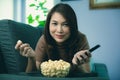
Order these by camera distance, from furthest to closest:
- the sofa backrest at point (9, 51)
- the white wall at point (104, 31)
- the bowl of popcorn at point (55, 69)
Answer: the white wall at point (104, 31)
the sofa backrest at point (9, 51)
the bowl of popcorn at point (55, 69)

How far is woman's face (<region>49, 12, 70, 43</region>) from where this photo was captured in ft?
3.84

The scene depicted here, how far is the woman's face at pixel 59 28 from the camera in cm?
117

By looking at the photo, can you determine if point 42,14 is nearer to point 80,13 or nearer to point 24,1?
point 24,1

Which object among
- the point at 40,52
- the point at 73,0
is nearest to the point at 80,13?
the point at 73,0

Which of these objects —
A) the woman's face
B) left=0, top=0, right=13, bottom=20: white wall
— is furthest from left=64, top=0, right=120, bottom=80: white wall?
the woman's face

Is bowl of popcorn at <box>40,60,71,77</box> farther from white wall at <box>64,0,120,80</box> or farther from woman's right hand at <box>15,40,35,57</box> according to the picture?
white wall at <box>64,0,120,80</box>

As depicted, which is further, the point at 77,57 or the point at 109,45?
the point at 109,45

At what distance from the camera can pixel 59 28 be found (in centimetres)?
117

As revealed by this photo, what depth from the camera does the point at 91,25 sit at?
91.5 inches

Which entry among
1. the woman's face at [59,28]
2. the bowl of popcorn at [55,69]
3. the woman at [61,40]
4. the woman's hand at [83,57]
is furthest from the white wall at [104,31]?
the bowl of popcorn at [55,69]

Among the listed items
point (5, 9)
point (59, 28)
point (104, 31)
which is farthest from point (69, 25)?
point (5, 9)

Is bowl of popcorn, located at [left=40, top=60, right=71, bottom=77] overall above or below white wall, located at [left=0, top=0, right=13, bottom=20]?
below

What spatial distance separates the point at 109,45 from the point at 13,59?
4.28 ft

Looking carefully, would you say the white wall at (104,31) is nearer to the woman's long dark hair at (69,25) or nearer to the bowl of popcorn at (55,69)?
the woman's long dark hair at (69,25)
